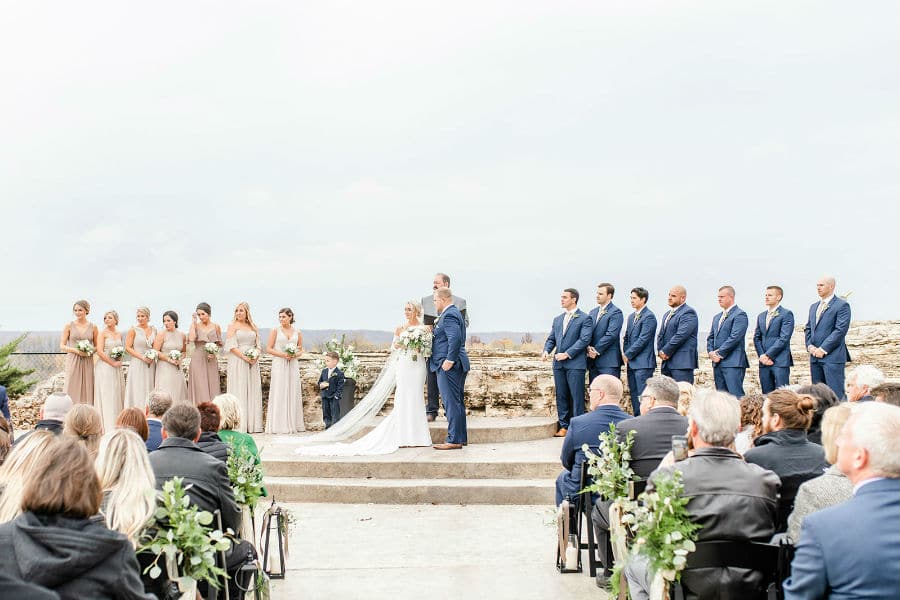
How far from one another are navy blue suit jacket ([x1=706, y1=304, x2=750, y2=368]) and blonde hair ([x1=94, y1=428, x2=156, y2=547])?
30.6ft

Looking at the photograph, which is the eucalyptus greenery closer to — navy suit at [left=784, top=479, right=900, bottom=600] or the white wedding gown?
navy suit at [left=784, top=479, right=900, bottom=600]

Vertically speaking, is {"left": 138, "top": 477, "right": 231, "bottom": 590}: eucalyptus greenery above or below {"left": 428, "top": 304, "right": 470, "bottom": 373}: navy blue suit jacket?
below

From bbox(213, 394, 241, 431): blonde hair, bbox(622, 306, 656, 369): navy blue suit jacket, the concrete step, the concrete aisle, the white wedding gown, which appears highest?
bbox(622, 306, 656, 369): navy blue suit jacket

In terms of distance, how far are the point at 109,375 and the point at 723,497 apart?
1088 cm

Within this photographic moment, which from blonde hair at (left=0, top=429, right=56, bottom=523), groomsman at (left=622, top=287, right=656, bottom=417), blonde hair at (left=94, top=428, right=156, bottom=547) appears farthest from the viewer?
groomsman at (left=622, top=287, right=656, bottom=417)

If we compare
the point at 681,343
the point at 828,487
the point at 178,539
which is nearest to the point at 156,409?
the point at 178,539

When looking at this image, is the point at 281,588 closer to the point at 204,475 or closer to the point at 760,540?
the point at 204,475

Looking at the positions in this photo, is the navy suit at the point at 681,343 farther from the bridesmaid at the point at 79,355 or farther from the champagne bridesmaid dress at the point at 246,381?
the bridesmaid at the point at 79,355

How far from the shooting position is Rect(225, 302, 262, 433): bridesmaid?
491 inches

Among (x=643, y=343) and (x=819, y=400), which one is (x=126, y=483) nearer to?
(x=819, y=400)

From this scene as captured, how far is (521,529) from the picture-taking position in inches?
294

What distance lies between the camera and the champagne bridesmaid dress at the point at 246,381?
12.5m

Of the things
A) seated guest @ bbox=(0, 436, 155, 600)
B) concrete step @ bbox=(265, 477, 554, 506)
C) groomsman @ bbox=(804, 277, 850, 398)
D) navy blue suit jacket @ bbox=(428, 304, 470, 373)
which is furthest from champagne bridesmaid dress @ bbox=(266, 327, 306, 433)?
seated guest @ bbox=(0, 436, 155, 600)

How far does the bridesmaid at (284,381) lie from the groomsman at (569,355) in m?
3.94
